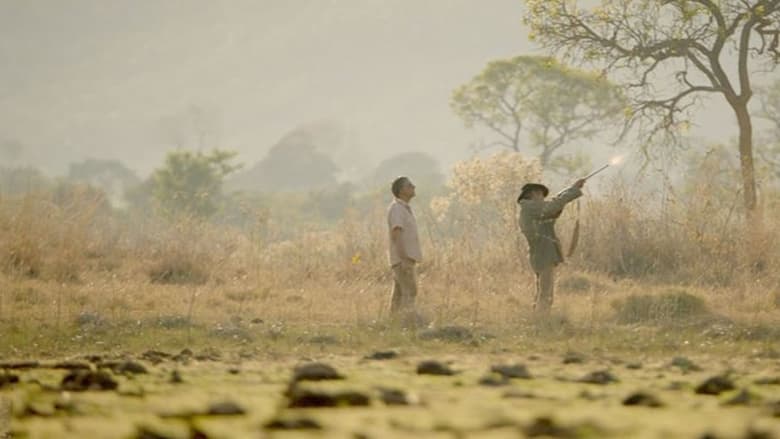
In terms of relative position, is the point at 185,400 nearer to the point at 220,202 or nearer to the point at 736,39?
the point at 736,39

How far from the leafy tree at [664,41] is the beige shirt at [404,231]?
8.59 metres

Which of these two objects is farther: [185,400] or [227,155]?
[227,155]

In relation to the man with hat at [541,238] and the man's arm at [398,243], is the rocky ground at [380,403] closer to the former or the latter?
the man with hat at [541,238]

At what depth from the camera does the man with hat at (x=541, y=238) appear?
985cm

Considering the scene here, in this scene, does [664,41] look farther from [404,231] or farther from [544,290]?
[404,231]

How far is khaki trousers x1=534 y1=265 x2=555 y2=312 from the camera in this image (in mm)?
9805

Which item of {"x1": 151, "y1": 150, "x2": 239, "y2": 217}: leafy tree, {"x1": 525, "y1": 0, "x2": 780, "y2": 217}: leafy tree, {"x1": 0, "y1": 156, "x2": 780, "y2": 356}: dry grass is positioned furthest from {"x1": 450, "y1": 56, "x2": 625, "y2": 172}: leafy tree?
{"x1": 0, "y1": 156, "x2": 780, "y2": 356}: dry grass

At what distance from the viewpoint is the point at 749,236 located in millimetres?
13219

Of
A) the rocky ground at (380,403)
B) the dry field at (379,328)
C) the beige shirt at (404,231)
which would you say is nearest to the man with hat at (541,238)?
the dry field at (379,328)

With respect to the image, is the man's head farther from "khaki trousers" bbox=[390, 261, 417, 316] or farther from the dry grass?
the dry grass

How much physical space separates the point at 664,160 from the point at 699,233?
17.4 ft

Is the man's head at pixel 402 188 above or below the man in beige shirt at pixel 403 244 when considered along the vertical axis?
above

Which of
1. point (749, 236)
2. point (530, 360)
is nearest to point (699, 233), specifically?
point (749, 236)

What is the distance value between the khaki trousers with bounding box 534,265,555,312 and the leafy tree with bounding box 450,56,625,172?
3645 cm
